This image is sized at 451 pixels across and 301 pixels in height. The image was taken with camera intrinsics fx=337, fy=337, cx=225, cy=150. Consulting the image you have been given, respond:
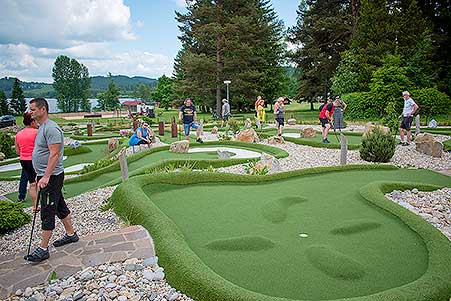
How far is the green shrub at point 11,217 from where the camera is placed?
5438mm

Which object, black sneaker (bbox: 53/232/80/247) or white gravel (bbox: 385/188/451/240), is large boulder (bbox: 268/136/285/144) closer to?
white gravel (bbox: 385/188/451/240)

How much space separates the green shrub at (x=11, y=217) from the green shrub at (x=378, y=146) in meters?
8.36

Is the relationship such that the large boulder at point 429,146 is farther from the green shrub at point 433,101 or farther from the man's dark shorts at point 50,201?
the green shrub at point 433,101

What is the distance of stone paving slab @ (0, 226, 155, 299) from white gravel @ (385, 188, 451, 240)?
386cm

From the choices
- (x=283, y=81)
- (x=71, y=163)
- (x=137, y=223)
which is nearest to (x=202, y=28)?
(x=283, y=81)

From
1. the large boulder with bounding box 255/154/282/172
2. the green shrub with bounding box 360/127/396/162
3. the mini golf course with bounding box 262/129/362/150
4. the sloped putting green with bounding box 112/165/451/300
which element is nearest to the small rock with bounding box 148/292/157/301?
the sloped putting green with bounding box 112/165/451/300

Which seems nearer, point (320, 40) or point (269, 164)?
point (269, 164)

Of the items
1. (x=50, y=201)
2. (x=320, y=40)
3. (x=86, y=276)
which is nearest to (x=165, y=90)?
(x=320, y=40)

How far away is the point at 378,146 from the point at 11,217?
8627 millimetres

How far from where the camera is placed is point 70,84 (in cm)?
7231

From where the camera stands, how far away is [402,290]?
9.34ft

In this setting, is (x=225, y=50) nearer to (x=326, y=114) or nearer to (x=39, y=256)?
(x=326, y=114)

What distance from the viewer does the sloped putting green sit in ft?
9.92

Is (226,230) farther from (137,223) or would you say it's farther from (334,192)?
(334,192)
